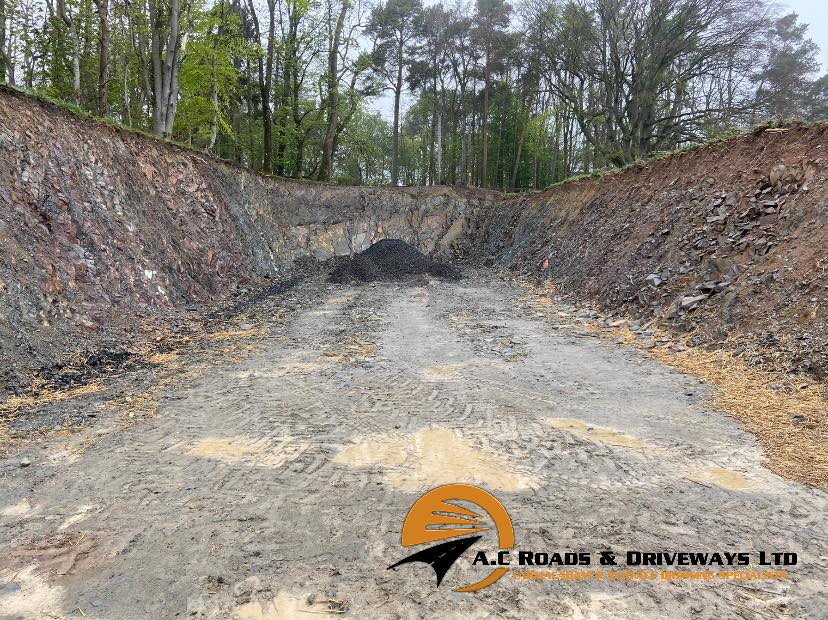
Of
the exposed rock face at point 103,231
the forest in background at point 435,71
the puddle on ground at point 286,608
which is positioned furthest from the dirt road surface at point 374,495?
the forest in background at point 435,71

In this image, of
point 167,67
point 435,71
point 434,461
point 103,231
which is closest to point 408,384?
point 434,461

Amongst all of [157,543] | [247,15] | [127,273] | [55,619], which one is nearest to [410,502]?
[157,543]

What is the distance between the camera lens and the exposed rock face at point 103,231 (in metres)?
7.01

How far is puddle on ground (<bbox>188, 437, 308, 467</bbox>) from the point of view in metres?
4.04

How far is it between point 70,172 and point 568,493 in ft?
35.0

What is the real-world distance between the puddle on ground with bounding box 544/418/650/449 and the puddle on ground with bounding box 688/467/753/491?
56 centimetres

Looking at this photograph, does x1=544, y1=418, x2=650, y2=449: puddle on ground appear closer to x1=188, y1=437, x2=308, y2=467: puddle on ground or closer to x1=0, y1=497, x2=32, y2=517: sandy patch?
x1=188, y1=437, x2=308, y2=467: puddle on ground

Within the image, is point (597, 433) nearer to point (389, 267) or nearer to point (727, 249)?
point (727, 249)

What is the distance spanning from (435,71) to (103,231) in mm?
26004

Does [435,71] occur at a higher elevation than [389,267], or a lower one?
higher

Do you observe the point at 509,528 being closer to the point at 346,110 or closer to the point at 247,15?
the point at 346,110

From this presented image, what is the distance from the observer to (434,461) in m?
3.99

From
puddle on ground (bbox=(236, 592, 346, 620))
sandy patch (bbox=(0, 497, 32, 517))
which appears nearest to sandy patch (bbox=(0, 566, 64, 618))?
Result: sandy patch (bbox=(0, 497, 32, 517))

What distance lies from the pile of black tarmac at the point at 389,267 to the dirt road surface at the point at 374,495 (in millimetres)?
10508
